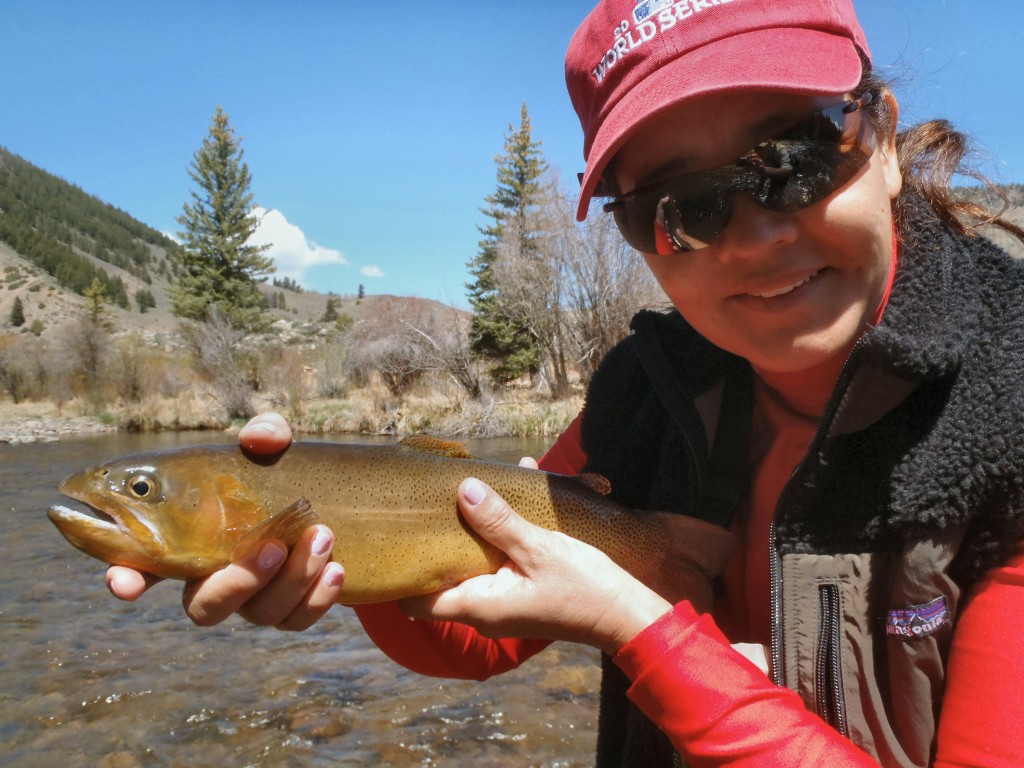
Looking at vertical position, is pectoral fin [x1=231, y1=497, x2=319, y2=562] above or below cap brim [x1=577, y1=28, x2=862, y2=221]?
below

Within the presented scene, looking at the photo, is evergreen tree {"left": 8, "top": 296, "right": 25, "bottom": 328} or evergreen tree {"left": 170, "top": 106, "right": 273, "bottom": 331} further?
evergreen tree {"left": 8, "top": 296, "right": 25, "bottom": 328}

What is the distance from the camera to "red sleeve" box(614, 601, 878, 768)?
4.57 ft

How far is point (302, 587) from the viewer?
1920 millimetres

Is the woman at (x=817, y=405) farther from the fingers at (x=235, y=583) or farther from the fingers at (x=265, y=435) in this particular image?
the fingers at (x=265, y=435)

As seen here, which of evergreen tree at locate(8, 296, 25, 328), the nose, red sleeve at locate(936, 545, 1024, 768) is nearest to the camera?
red sleeve at locate(936, 545, 1024, 768)

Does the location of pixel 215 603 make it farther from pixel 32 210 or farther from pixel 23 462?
pixel 32 210

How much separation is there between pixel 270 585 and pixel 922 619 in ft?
5.51

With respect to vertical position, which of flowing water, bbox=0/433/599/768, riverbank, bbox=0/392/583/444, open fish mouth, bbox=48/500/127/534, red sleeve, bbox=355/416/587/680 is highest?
open fish mouth, bbox=48/500/127/534

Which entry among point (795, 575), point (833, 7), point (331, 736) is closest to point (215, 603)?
point (795, 575)

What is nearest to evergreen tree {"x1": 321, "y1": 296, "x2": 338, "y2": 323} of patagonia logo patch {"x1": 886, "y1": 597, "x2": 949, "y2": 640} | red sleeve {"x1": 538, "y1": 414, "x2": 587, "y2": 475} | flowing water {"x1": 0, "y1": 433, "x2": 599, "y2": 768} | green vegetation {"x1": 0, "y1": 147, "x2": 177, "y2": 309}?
green vegetation {"x1": 0, "y1": 147, "x2": 177, "y2": 309}

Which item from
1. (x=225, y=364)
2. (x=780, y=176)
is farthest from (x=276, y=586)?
(x=225, y=364)

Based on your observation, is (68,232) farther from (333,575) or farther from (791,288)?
(791,288)

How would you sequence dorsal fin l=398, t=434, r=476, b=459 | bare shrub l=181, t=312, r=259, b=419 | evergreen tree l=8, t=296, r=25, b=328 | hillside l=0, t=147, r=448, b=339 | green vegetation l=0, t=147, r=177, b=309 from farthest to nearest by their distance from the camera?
green vegetation l=0, t=147, r=177, b=309, hillside l=0, t=147, r=448, b=339, evergreen tree l=8, t=296, r=25, b=328, bare shrub l=181, t=312, r=259, b=419, dorsal fin l=398, t=434, r=476, b=459

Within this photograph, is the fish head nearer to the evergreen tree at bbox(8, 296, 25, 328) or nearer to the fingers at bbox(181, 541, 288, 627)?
the fingers at bbox(181, 541, 288, 627)
